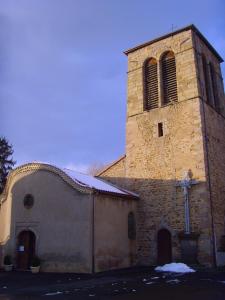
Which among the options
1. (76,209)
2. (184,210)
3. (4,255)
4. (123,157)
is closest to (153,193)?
(184,210)

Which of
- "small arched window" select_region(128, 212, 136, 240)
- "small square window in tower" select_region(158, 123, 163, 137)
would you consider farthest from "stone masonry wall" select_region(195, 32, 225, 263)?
"small arched window" select_region(128, 212, 136, 240)

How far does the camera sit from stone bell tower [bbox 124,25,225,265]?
17.8 m

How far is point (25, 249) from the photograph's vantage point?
18000mm

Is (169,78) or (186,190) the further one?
(169,78)

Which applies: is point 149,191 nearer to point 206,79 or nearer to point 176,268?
point 176,268

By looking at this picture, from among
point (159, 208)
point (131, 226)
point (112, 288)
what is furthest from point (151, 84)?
point (112, 288)

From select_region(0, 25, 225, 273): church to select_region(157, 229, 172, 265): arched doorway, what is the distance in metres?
0.05

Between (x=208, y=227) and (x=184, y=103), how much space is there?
23.6 feet

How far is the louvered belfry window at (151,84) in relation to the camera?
860 inches

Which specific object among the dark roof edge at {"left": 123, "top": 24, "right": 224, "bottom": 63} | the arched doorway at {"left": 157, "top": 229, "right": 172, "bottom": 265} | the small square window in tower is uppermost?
the dark roof edge at {"left": 123, "top": 24, "right": 224, "bottom": 63}

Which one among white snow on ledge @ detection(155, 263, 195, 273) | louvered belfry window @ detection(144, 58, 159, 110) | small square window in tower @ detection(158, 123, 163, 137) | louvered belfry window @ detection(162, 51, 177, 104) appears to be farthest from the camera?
louvered belfry window @ detection(144, 58, 159, 110)

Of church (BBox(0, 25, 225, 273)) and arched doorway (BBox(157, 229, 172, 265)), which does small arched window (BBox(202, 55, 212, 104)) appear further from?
arched doorway (BBox(157, 229, 172, 265))

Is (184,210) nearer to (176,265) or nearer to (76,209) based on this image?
(176,265)

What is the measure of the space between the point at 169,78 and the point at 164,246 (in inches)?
400
